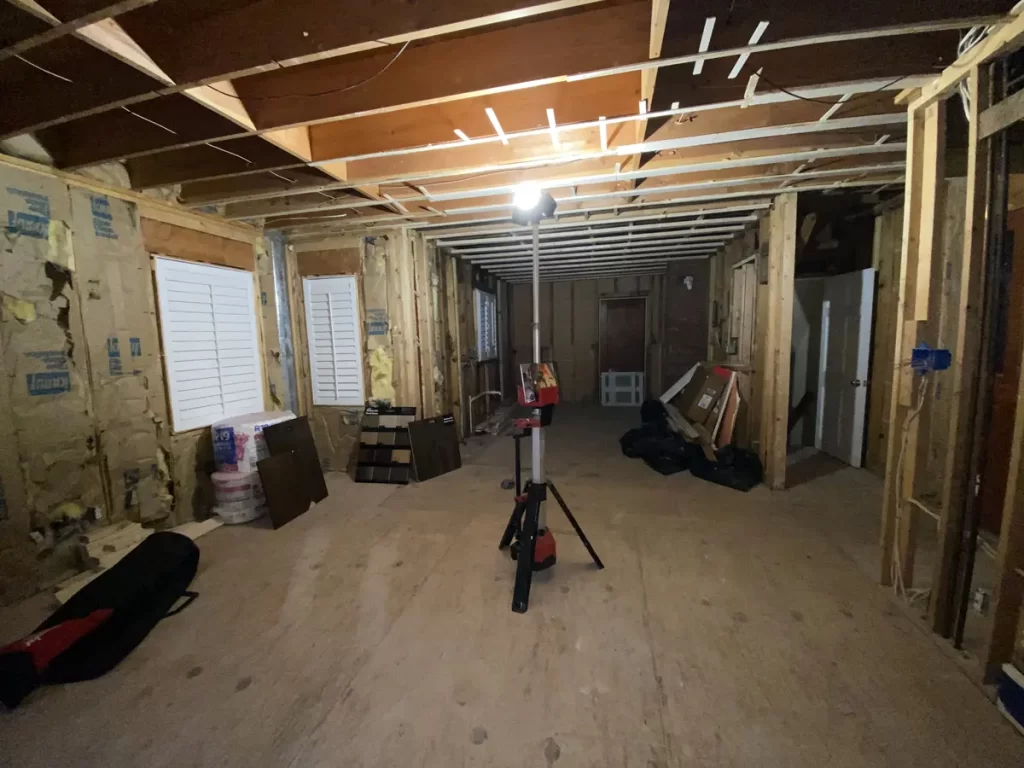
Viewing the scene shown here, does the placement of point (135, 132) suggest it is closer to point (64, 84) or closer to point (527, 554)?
point (64, 84)

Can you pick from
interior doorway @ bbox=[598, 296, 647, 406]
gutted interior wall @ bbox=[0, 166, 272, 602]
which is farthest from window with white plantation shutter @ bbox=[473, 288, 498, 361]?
gutted interior wall @ bbox=[0, 166, 272, 602]

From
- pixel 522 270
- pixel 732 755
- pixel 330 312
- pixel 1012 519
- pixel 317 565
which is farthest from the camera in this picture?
pixel 522 270

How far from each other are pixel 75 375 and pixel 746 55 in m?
3.73

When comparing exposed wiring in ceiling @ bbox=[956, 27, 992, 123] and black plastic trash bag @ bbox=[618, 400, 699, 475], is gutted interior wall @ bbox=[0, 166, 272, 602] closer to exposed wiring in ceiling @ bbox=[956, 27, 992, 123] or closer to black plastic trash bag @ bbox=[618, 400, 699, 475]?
black plastic trash bag @ bbox=[618, 400, 699, 475]

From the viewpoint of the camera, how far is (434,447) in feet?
13.1

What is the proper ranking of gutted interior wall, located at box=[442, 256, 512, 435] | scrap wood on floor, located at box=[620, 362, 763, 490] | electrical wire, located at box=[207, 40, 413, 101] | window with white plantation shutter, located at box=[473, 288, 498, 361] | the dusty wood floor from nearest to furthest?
the dusty wood floor
electrical wire, located at box=[207, 40, 413, 101]
scrap wood on floor, located at box=[620, 362, 763, 490]
gutted interior wall, located at box=[442, 256, 512, 435]
window with white plantation shutter, located at box=[473, 288, 498, 361]

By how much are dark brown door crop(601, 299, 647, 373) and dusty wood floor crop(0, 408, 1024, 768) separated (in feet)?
16.2

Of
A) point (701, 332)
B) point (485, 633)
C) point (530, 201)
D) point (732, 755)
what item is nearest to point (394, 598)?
point (485, 633)

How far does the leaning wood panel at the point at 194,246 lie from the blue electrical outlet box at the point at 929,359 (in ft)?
14.2

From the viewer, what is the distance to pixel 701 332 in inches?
261

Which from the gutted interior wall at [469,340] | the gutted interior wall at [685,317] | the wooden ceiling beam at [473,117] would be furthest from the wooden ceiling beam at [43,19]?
the gutted interior wall at [685,317]

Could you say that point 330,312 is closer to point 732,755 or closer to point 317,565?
point 317,565

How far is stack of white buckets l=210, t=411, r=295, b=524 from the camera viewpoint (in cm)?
300

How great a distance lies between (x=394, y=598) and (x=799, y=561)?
2222mm
